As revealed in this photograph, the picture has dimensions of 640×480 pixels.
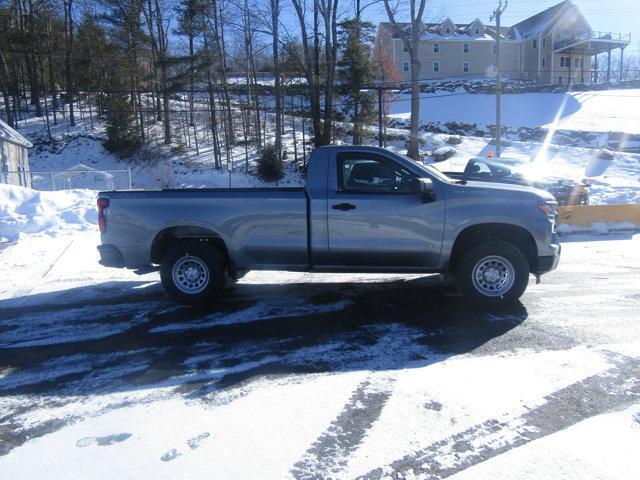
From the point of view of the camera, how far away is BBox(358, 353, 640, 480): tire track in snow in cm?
310

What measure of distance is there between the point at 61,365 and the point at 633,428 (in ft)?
15.2

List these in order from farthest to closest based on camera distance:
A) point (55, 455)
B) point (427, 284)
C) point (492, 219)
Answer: point (427, 284) < point (492, 219) < point (55, 455)

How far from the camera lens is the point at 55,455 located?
330cm

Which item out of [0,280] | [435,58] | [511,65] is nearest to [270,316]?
[0,280]

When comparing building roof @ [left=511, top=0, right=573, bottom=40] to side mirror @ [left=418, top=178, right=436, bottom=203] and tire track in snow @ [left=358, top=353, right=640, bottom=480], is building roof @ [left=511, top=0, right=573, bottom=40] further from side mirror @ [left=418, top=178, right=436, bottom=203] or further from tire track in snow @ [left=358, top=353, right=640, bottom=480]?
tire track in snow @ [left=358, top=353, right=640, bottom=480]

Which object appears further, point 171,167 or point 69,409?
point 171,167

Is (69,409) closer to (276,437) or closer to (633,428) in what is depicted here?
(276,437)

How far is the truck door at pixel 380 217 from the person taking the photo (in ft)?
20.3

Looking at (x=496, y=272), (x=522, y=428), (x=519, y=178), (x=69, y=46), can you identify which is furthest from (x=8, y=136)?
(x=522, y=428)

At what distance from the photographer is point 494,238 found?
247 inches

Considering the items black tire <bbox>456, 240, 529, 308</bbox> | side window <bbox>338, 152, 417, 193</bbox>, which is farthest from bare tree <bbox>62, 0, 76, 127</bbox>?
black tire <bbox>456, 240, 529, 308</bbox>

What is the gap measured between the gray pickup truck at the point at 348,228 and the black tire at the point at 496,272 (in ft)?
0.04

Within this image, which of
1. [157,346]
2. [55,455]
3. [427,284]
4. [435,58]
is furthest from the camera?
[435,58]

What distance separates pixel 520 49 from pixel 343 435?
7342 centimetres
